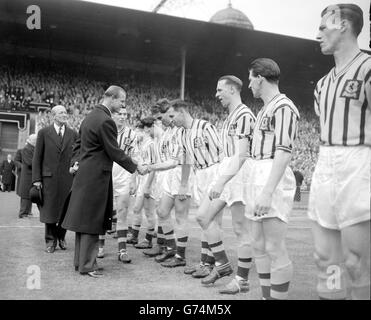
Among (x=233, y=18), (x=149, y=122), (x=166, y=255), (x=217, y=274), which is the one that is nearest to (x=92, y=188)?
(x=166, y=255)

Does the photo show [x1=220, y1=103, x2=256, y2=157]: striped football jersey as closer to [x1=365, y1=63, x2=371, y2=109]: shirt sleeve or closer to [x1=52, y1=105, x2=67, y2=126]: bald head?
[x1=365, y1=63, x2=371, y2=109]: shirt sleeve

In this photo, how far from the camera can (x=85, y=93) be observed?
24.0m

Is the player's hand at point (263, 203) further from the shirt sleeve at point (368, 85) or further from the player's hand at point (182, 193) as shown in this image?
the player's hand at point (182, 193)

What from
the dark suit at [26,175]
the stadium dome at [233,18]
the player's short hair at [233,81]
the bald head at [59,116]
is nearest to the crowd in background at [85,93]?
the dark suit at [26,175]

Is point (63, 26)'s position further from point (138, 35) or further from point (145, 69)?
point (145, 69)

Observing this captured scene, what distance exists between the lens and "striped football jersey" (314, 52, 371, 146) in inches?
108

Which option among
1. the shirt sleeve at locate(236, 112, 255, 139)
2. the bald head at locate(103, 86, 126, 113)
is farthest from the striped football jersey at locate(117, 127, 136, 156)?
the shirt sleeve at locate(236, 112, 255, 139)

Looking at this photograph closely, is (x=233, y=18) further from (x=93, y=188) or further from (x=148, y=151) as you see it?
(x=93, y=188)

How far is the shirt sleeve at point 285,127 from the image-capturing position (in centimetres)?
355

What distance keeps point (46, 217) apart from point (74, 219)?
1851mm

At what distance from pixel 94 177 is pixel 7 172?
1793 cm

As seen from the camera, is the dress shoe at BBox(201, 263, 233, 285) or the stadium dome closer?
the dress shoe at BBox(201, 263, 233, 285)

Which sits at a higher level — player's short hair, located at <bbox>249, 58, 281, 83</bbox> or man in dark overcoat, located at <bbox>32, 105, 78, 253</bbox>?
player's short hair, located at <bbox>249, 58, 281, 83</bbox>

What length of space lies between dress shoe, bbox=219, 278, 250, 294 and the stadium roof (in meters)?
17.2
